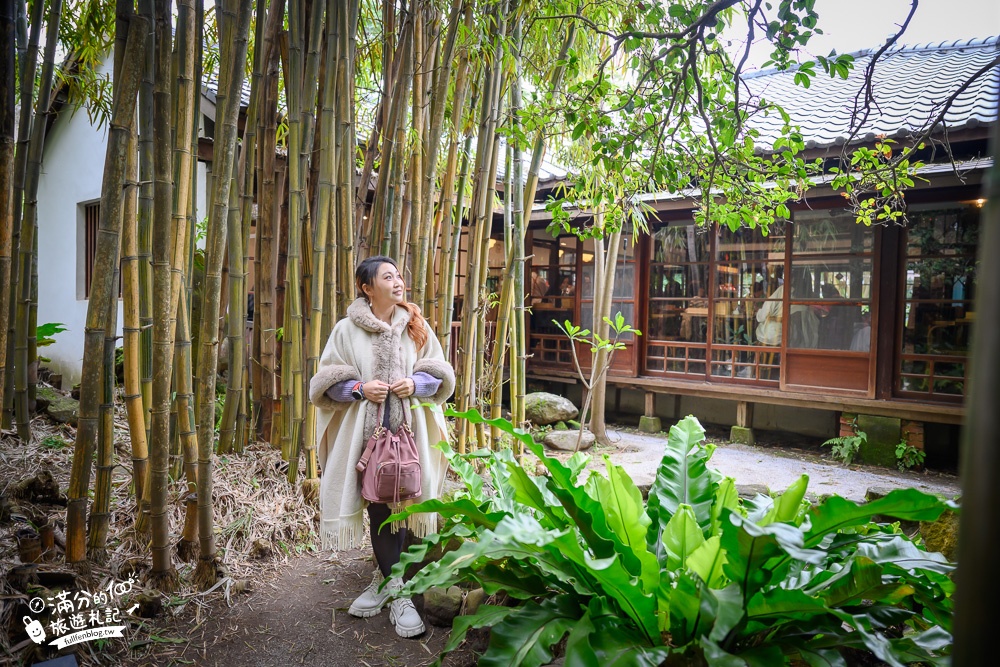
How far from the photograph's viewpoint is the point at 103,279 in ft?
6.50

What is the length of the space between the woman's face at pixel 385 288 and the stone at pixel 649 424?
5448 mm

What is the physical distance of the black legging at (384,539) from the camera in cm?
Result: 220

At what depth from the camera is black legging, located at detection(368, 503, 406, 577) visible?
7.21ft

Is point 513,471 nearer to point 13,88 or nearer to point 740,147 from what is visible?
point 740,147

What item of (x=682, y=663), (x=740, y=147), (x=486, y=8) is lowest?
(x=682, y=663)

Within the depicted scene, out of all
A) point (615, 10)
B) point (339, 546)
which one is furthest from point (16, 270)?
point (615, 10)

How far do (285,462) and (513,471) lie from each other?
71.4 inches

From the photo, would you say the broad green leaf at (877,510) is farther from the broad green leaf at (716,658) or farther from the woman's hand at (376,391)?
the woman's hand at (376,391)

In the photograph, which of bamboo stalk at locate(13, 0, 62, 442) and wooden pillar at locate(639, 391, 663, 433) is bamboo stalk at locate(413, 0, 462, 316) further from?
wooden pillar at locate(639, 391, 663, 433)

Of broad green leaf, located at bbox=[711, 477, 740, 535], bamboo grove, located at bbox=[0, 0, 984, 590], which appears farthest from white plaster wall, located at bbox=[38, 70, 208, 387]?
broad green leaf, located at bbox=[711, 477, 740, 535]

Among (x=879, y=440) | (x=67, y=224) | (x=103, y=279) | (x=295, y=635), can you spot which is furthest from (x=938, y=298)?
(x=67, y=224)

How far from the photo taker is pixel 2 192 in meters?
2.07

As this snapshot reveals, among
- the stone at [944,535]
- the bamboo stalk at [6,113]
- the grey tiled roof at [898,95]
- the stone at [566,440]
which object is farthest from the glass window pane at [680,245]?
the bamboo stalk at [6,113]

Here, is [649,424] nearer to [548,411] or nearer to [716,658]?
[548,411]
